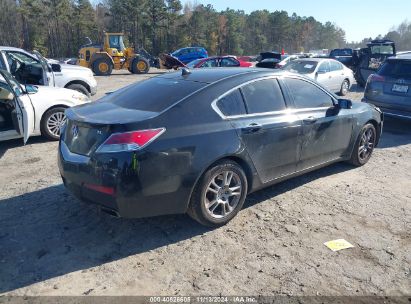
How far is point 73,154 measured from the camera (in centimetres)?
371

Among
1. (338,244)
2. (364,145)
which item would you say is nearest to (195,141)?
(338,244)

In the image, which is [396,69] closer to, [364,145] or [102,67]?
[364,145]

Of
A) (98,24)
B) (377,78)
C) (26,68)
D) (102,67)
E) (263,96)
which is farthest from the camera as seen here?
(98,24)

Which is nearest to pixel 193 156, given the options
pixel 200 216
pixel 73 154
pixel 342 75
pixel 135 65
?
pixel 200 216

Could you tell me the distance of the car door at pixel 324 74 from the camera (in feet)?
42.6

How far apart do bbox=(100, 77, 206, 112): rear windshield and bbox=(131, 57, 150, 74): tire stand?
22249 millimetres

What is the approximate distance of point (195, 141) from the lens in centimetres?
359

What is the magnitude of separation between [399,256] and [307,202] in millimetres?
1288

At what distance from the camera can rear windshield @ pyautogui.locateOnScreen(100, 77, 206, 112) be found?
12.5 feet

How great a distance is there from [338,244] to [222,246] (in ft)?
3.78

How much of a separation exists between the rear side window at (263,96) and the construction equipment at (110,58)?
21362 mm

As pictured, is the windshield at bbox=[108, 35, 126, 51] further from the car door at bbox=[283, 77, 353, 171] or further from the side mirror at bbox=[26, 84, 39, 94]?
the car door at bbox=[283, 77, 353, 171]

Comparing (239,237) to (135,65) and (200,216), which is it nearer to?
(200,216)

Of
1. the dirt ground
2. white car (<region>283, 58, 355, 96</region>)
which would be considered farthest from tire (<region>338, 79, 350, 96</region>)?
the dirt ground
